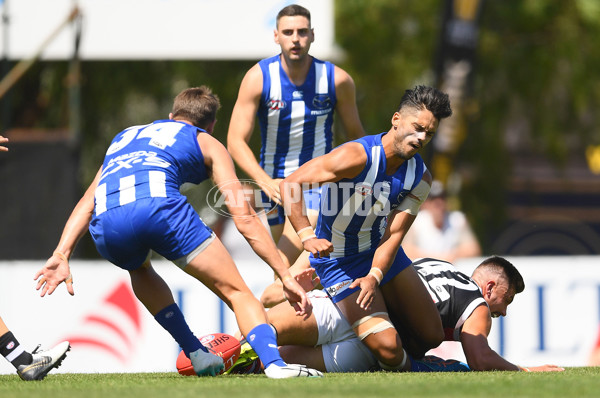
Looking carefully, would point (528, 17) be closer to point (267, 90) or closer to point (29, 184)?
point (29, 184)

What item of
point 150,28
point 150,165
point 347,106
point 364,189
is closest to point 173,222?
point 150,165

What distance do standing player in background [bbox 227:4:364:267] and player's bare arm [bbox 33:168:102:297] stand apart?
126 centimetres

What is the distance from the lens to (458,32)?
1313 centimetres

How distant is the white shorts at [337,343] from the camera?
685 centimetres

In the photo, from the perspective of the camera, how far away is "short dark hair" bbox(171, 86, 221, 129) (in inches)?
251

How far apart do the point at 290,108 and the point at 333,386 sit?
2.51m

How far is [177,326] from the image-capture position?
6340 mm

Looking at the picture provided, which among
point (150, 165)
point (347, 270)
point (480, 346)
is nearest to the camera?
point (150, 165)

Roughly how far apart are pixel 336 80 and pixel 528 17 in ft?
30.6

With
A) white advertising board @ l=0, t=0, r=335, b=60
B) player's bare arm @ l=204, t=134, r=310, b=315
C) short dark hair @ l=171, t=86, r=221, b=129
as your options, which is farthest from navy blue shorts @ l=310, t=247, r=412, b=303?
white advertising board @ l=0, t=0, r=335, b=60

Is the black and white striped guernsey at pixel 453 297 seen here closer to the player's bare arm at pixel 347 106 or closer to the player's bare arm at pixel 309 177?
the player's bare arm at pixel 347 106

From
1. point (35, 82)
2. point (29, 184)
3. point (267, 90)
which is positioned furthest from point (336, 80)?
point (35, 82)

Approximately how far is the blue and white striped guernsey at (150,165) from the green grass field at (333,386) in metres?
1.05

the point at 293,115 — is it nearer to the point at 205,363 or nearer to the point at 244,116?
the point at 244,116
